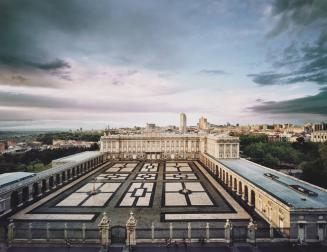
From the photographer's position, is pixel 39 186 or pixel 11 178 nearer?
pixel 11 178

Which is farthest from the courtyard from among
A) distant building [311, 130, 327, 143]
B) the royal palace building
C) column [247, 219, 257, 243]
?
distant building [311, 130, 327, 143]

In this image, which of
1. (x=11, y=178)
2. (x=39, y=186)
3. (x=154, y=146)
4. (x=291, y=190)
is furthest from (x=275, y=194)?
(x=154, y=146)

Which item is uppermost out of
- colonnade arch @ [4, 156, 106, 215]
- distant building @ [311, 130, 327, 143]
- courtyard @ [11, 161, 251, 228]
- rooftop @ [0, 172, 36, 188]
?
distant building @ [311, 130, 327, 143]

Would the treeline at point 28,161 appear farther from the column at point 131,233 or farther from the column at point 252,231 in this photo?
the column at point 252,231

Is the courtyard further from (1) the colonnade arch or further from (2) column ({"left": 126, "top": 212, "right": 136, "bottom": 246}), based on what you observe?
(2) column ({"left": 126, "top": 212, "right": 136, "bottom": 246})

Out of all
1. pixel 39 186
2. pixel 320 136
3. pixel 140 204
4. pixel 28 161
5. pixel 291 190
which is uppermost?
pixel 320 136

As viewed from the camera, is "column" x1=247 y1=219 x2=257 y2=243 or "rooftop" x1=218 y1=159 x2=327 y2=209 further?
"rooftop" x1=218 y1=159 x2=327 y2=209

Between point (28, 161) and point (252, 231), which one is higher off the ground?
point (28, 161)

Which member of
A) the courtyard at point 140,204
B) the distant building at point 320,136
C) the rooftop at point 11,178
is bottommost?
the courtyard at point 140,204

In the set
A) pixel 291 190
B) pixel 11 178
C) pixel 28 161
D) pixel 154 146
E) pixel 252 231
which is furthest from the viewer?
pixel 154 146

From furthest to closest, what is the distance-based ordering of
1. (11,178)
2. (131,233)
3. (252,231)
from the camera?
(11,178) < (252,231) < (131,233)

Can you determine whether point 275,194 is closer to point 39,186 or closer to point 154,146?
point 39,186

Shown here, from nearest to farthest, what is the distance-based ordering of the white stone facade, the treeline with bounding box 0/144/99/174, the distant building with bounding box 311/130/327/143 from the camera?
the treeline with bounding box 0/144/99/174
the white stone facade
the distant building with bounding box 311/130/327/143

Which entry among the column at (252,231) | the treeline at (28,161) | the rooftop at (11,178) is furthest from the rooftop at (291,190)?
the treeline at (28,161)
